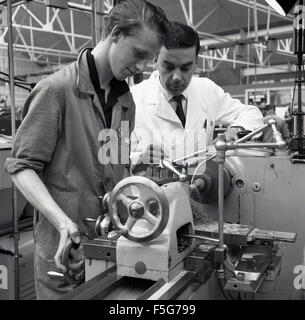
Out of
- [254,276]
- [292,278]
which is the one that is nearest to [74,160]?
[254,276]

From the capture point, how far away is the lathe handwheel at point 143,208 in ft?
2.90

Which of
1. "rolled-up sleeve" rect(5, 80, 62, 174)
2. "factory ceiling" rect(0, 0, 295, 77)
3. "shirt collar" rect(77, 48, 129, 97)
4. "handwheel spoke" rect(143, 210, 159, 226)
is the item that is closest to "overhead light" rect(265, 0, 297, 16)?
"shirt collar" rect(77, 48, 129, 97)

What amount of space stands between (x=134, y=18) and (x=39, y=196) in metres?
0.53

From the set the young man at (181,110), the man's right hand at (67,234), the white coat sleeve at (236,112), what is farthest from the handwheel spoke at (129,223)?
the white coat sleeve at (236,112)

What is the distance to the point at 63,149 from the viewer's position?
1.14 m

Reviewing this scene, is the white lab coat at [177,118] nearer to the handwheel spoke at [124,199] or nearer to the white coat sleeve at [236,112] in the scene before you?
the white coat sleeve at [236,112]

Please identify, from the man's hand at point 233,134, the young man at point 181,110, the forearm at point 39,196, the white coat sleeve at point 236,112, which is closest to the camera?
the forearm at point 39,196

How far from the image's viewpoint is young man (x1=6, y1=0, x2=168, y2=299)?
1.05 m

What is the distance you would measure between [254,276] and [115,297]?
336 millimetres

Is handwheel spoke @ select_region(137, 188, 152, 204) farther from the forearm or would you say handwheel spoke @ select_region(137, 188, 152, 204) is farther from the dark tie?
the dark tie

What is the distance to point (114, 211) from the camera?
93 centimetres

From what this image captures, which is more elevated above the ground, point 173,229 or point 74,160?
point 74,160

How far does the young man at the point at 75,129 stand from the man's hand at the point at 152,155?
23 centimetres
